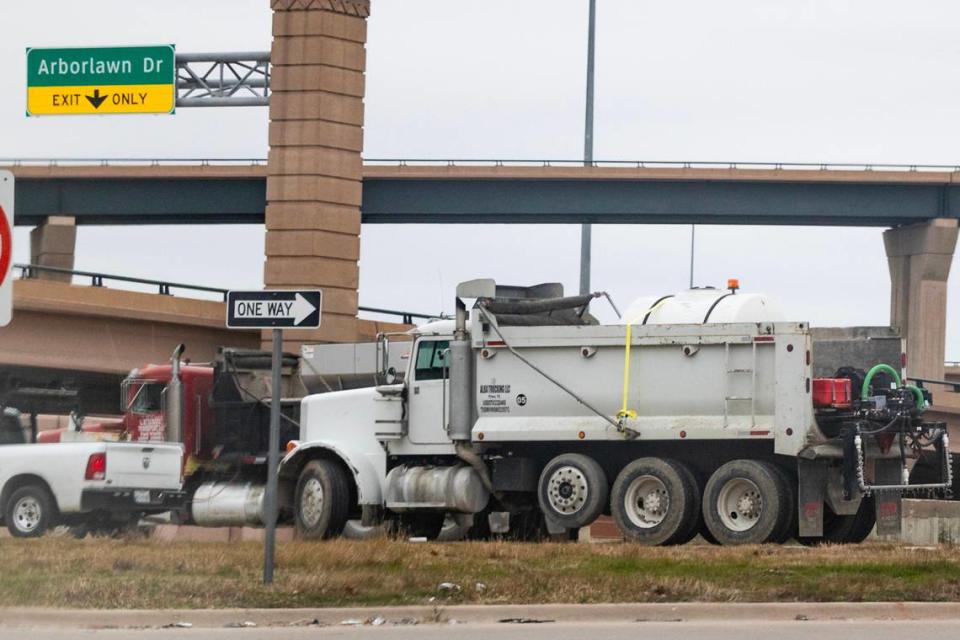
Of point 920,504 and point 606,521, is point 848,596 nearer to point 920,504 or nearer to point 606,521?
point 920,504

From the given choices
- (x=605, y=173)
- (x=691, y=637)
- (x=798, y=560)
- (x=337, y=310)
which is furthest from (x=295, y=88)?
(x=691, y=637)

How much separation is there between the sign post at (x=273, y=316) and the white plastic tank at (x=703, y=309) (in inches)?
269

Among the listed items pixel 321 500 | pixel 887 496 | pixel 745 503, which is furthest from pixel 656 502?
pixel 321 500

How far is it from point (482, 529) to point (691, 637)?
36.5 ft

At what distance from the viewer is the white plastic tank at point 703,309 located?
20.7 m

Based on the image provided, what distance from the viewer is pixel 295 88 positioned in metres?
42.3

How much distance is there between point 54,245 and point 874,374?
35.6m

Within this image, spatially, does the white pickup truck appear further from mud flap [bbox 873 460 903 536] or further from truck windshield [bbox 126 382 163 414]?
mud flap [bbox 873 460 903 536]

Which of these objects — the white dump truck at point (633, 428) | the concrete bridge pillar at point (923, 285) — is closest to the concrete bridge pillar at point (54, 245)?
the concrete bridge pillar at point (923, 285)

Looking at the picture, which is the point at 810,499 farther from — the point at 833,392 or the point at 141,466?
the point at 141,466

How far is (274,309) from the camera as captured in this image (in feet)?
49.0

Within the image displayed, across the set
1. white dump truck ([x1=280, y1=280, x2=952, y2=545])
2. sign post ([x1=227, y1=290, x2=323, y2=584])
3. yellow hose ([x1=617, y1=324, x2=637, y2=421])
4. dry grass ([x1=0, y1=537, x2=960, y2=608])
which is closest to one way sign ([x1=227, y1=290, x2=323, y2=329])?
sign post ([x1=227, y1=290, x2=323, y2=584])

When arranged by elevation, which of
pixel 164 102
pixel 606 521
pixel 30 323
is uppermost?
pixel 164 102

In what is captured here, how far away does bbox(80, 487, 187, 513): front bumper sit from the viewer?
77.9 ft
